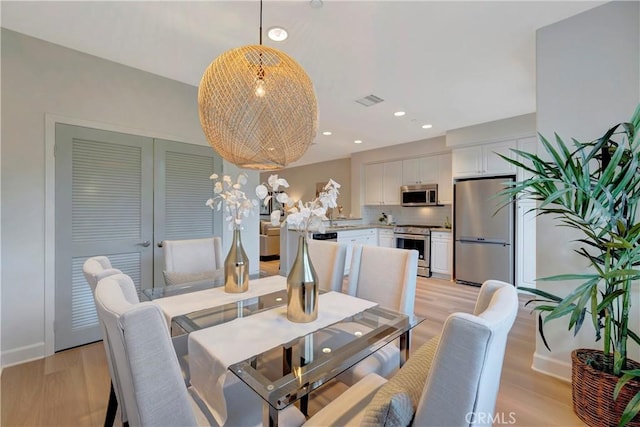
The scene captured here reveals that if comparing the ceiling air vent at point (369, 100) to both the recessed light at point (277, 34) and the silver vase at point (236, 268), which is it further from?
the silver vase at point (236, 268)

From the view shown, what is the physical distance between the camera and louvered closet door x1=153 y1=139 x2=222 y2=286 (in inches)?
118

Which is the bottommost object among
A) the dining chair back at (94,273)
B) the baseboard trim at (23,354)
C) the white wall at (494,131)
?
the baseboard trim at (23,354)

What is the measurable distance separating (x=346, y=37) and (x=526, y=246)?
3.84 metres

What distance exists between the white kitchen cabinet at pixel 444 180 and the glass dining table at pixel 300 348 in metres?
4.11

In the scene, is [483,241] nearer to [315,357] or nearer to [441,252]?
[441,252]

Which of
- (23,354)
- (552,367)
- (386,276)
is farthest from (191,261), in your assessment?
(552,367)

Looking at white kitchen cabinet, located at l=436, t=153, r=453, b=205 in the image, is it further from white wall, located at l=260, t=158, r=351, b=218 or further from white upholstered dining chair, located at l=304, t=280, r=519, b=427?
white upholstered dining chair, located at l=304, t=280, r=519, b=427

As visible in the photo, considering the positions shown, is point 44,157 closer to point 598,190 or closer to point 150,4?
point 150,4

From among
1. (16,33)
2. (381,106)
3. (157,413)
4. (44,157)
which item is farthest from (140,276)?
(381,106)

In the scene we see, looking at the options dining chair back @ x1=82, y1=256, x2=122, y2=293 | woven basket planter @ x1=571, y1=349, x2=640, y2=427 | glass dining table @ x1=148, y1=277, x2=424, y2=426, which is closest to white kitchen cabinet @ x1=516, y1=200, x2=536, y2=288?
woven basket planter @ x1=571, y1=349, x2=640, y2=427

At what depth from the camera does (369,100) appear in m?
3.54

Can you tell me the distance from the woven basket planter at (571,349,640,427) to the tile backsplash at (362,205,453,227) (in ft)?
12.3

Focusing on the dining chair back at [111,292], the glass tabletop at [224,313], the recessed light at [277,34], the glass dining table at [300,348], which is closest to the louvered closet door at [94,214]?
the glass dining table at [300,348]

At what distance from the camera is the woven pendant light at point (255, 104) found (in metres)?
1.45
